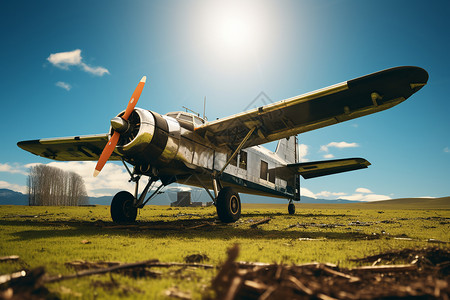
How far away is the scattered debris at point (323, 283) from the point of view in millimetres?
1382

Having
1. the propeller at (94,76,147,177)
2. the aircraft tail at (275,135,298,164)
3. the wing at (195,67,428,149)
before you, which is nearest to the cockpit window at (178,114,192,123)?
the wing at (195,67,428,149)

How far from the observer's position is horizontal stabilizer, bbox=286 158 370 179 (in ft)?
44.0

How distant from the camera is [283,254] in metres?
3.26

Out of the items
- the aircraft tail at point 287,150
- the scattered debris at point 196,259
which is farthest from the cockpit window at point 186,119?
the aircraft tail at point 287,150

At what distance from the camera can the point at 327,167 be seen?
49.2ft

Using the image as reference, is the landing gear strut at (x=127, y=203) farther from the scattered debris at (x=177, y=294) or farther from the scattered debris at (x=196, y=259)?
the scattered debris at (x=177, y=294)

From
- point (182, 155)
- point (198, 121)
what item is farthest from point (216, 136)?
point (182, 155)

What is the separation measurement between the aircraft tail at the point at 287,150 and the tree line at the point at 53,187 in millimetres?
74273

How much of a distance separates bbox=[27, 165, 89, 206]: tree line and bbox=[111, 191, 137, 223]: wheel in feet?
246

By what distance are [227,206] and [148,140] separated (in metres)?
3.19

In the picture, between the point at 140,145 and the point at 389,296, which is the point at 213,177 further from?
the point at 389,296

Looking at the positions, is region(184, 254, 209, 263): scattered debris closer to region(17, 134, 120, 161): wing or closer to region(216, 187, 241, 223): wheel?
region(216, 187, 241, 223): wheel

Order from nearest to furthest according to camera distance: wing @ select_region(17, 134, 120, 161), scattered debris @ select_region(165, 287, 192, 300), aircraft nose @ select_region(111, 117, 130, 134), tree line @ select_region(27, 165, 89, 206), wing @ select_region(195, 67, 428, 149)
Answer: scattered debris @ select_region(165, 287, 192, 300)
wing @ select_region(195, 67, 428, 149)
aircraft nose @ select_region(111, 117, 130, 134)
wing @ select_region(17, 134, 120, 161)
tree line @ select_region(27, 165, 89, 206)

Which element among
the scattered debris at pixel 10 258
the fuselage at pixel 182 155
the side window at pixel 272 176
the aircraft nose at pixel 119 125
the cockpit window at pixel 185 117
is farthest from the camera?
the side window at pixel 272 176
